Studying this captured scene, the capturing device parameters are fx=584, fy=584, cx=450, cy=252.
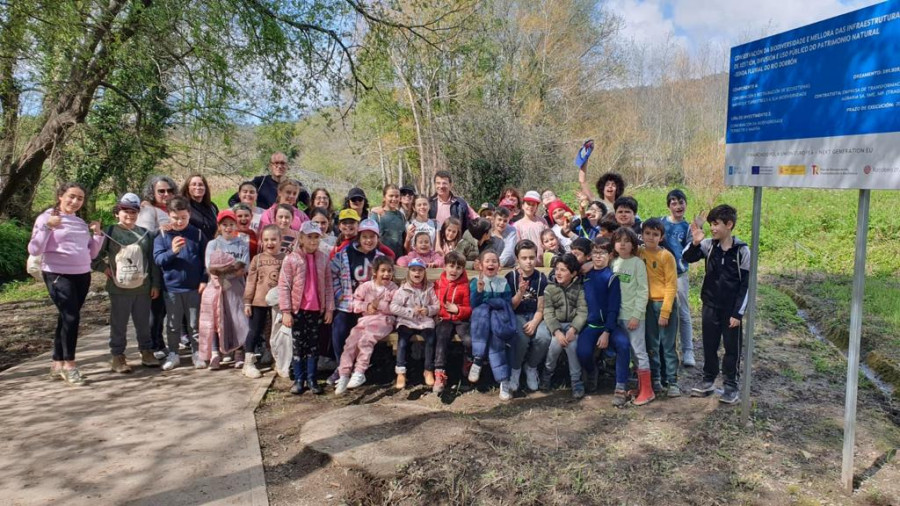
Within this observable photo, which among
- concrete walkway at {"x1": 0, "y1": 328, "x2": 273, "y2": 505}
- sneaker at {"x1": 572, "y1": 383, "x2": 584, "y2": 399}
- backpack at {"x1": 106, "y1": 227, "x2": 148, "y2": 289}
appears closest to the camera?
concrete walkway at {"x1": 0, "y1": 328, "x2": 273, "y2": 505}

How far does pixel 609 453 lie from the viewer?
396 cm

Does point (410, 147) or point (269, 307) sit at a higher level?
point (410, 147)

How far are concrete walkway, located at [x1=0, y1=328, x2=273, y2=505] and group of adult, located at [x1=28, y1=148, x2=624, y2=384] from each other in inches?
17.8

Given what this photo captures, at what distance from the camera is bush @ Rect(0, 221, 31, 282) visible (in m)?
11.3

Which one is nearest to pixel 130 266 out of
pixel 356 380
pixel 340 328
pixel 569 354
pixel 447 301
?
pixel 340 328

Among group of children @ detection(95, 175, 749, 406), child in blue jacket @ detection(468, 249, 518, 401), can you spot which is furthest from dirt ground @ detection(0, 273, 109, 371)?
child in blue jacket @ detection(468, 249, 518, 401)

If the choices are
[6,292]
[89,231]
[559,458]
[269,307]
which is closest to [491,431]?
[559,458]

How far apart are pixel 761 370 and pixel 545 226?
8.66 feet

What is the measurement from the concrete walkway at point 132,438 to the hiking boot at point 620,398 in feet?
9.33

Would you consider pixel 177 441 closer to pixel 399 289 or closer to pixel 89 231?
pixel 399 289

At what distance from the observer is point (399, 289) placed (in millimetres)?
5234

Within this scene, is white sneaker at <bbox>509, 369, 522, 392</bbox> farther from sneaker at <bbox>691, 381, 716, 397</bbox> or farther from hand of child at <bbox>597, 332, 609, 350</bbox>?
sneaker at <bbox>691, 381, 716, 397</bbox>

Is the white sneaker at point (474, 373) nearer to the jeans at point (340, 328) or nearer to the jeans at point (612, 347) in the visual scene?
the jeans at point (612, 347)

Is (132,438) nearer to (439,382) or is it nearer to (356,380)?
(356,380)
